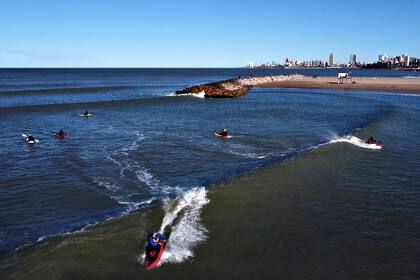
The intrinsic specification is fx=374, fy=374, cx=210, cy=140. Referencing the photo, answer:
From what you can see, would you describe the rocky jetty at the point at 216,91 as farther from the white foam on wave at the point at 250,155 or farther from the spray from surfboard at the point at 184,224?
the spray from surfboard at the point at 184,224

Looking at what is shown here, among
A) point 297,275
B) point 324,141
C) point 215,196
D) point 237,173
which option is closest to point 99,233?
point 215,196

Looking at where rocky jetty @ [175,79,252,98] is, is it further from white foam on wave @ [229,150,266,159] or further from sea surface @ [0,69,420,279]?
white foam on wave @ [229,150,266,159]

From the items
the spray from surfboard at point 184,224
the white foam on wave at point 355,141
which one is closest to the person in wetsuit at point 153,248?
the spray from surfboard at point 184,224

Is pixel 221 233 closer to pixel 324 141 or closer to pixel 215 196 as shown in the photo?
pixel 215 196

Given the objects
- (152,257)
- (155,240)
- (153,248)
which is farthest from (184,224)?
(152,257)

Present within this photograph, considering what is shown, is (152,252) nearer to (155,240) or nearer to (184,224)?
(155,240)

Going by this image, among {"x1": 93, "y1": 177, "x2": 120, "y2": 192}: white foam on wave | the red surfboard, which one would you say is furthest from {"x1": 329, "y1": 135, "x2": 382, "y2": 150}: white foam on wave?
the red surfboard

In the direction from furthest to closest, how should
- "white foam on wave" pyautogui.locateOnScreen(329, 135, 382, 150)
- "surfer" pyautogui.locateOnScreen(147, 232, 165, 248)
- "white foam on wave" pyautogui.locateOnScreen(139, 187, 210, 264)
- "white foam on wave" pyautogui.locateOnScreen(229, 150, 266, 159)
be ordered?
"white foam on wave" pyautogui.locateOnScreen(329, 135, 382, 150)
"white foam on wave" pyautogui.locateOnScreen(229, 150, 266, 159)
"white foam on wave" pyautogui.locateOnScreen(139, 187, 210, 264)
"surfer" pyautogui.locateOnScreen(147, 232, 165, 248)
